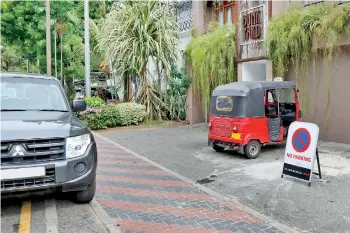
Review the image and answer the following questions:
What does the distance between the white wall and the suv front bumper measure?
8275 mm

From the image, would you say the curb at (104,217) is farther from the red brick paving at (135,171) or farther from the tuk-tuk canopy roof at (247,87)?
the tuk-tuk canopy roof at (247,87)

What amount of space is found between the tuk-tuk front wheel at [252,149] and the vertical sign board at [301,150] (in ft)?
5.53

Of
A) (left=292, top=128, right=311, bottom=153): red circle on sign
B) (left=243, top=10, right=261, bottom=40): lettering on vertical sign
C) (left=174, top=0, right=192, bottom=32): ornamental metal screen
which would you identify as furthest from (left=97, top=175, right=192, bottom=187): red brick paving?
(left=174, top=0, right=192, bottom=32): ornamental metal screen

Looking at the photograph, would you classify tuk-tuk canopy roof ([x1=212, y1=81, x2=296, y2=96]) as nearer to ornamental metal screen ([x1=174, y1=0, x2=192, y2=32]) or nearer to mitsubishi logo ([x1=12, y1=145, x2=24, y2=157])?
mitsubishi logo ([x1=12, y1=145, x2=24, y2=157])

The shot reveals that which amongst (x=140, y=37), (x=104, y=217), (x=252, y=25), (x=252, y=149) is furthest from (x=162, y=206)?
(x=140, y=37)

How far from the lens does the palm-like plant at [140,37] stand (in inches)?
557

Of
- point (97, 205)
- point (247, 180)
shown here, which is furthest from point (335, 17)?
point (97, 205)

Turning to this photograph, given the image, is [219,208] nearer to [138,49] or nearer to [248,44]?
[248,44]

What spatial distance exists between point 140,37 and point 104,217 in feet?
34.8

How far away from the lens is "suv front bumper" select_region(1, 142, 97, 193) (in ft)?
13.4

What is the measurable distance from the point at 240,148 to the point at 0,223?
5.20 meters

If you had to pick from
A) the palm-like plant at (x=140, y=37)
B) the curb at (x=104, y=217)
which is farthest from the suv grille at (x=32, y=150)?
the palm-like plant at (x=140, y=37)

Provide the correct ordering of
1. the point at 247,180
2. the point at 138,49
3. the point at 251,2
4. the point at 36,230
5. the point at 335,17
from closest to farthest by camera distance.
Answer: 1. the point at 36,230
2. the point at 247,180
3. the point at 335,17
4. the point at 251,2
5. the point at 138,49

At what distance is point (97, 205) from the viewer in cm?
496
